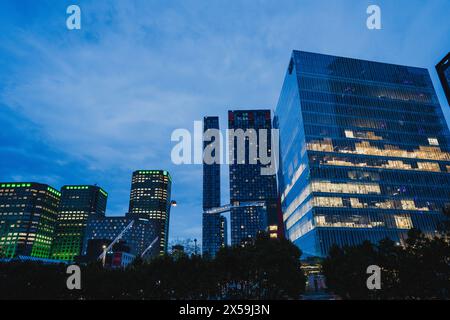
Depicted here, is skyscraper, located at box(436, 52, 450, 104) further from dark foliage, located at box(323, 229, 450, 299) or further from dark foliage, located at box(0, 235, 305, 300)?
dark foliage, located at box(0, 235, 305, 300)

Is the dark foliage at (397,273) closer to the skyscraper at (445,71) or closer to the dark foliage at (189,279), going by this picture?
the dark foliage at (189,279)

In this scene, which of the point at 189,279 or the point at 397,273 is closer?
the point at 397,273

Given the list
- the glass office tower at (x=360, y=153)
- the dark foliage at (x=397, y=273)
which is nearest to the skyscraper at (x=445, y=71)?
the glass office tower at (x=360, y=153)

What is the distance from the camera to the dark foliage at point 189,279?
116ft

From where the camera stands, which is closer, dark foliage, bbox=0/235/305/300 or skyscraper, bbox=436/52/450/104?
dark foliage, bbox=0/235/305/300

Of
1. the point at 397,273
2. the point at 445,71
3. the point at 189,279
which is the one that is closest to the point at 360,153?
the point at 445,71

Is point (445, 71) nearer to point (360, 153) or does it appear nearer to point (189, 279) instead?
point (360, 153)

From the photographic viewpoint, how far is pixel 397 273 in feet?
105

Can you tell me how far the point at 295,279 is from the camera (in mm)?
34562

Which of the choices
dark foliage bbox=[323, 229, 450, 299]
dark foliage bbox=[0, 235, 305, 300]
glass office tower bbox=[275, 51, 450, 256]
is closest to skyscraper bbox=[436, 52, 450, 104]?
glass office tower bbox=[275, 51, 450, 256]

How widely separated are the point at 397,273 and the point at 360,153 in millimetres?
66357

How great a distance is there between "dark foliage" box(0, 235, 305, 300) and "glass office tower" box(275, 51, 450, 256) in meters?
46.2

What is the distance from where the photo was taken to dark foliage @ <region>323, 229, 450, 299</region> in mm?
29938

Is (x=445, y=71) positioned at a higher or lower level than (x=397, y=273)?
higher
